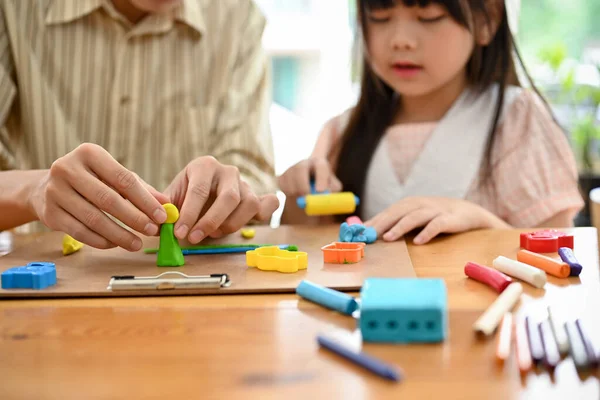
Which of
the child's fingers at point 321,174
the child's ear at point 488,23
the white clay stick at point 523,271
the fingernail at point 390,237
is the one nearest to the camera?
the white clay stick at point 523,271

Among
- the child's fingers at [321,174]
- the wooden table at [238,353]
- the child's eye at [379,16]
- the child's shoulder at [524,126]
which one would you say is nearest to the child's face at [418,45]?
the child's eye at [379,16]

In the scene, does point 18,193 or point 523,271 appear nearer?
point 523,271

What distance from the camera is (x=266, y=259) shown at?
88 cm

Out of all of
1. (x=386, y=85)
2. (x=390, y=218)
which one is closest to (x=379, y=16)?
(x=386, y=85)

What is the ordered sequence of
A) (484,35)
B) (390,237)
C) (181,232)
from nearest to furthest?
(181,232), (390,237), (484,35)

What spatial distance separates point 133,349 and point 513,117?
1.21 metres

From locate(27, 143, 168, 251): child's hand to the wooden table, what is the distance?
17 cm

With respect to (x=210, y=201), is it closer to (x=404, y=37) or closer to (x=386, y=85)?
(x=404, y=37)

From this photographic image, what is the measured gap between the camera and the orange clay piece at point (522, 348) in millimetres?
550

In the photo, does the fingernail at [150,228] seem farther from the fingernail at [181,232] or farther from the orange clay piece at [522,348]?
the orange clay piece at [522,348]

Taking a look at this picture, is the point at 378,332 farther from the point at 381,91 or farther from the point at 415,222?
the point at 381,91

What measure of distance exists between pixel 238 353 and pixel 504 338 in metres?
0.24

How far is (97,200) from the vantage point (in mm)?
918

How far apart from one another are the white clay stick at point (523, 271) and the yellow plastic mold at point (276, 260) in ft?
0.82
